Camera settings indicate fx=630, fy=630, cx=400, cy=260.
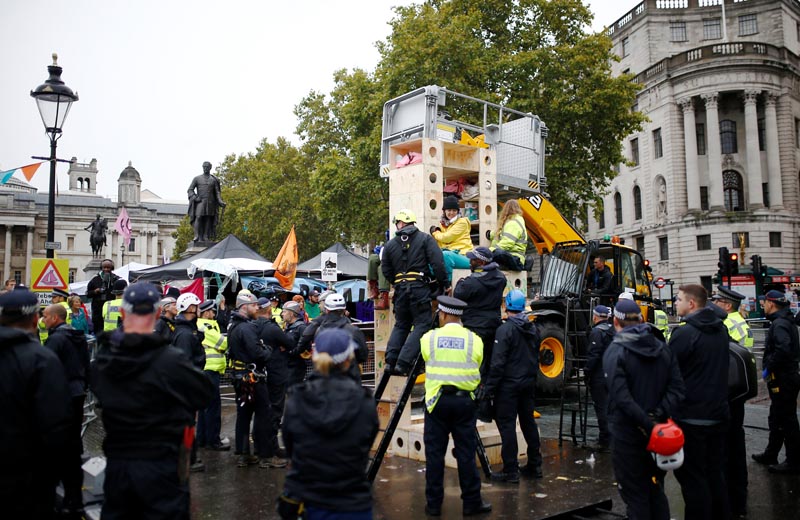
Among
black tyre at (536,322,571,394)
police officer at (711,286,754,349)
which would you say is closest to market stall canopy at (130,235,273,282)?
black tyre at (536,322,571,394)

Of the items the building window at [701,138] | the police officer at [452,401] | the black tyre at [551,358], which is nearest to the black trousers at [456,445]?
the police officer at [452,401]

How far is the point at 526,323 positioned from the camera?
7.57 metres

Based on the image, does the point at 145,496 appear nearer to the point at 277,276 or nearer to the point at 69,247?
the point at 277,276

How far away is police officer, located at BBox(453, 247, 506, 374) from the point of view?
23.6 ft

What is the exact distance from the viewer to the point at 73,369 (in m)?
6.23

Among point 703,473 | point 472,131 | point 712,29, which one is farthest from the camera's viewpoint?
point 712,29

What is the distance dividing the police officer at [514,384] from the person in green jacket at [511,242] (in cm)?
63

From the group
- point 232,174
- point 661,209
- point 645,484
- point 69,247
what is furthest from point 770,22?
point 69,247

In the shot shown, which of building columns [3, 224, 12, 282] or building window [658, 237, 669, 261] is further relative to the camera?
building columns [3, 224, 12, 282]

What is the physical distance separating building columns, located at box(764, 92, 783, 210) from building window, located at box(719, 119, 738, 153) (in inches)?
83.0

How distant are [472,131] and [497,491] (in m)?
6.16

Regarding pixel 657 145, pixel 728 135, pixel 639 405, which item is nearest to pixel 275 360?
pixel 639 405

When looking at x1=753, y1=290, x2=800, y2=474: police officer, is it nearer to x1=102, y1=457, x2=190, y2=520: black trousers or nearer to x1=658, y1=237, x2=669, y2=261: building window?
x1=102, y1=457, x2=190, y2=520: black trousers

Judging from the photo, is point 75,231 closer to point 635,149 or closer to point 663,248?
point 635,149
